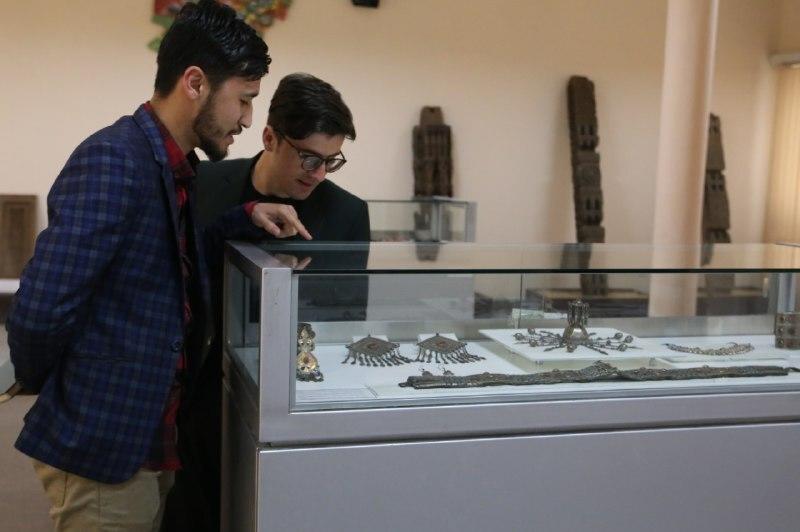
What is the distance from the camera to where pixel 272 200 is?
8.56ft

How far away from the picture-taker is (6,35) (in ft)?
21.2

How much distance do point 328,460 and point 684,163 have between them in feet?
14.6

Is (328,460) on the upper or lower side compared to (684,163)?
lower

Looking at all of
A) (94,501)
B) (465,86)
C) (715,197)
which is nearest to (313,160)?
(94,501)

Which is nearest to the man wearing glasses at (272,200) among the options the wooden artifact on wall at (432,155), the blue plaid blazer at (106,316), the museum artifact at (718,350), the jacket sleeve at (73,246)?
the blue plaid blazer at (106,316)

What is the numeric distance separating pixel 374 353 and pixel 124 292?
2.00 feet

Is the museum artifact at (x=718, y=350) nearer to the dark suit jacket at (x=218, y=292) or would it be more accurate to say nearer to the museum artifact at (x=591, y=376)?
the museum artifact at (x=591, y=376)

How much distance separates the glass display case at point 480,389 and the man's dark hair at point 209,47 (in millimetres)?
398

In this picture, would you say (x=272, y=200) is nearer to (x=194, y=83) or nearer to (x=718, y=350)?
(x=194, y=83)

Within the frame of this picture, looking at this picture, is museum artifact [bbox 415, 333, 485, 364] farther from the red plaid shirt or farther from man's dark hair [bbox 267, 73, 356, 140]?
man's dark hair [bbox 267, 73, 356, 140]

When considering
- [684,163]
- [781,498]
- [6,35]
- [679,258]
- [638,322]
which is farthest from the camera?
[6,35]

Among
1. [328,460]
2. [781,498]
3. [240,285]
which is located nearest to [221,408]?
[240,285]

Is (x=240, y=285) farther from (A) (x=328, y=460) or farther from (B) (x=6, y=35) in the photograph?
(B) (x=6, y=35)

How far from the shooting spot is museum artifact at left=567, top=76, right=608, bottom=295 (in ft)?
24.9
